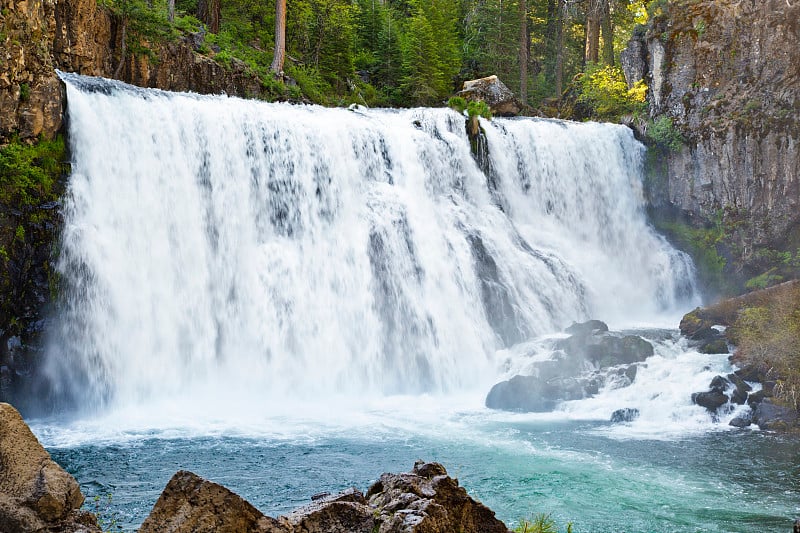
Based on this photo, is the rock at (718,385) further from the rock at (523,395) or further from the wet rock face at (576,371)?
the rock at (523,395)

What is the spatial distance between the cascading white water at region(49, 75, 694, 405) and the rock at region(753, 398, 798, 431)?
6049 mm

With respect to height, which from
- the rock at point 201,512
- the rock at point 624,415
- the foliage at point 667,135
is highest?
the foliage at point 667,135

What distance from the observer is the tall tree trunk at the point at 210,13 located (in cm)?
2936

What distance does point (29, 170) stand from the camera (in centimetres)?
1517

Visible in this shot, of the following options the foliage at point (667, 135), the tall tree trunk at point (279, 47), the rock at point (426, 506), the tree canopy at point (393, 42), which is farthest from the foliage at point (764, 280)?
the rock at point (426, 506)

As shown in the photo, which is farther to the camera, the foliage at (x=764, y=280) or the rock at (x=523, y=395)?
the foliage at (x=764, y=280)

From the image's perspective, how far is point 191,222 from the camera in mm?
17828

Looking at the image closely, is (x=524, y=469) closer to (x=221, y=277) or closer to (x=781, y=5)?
(x=221, y=277)

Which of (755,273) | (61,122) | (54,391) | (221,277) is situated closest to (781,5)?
(755,273)

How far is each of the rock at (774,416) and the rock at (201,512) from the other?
39.1ft

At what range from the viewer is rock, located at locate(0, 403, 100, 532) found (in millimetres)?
5244

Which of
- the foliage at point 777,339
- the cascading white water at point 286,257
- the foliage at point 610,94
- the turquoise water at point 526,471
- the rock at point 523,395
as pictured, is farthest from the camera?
the foliage at point 610,94

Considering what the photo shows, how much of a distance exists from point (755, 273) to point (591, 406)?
1275 cm

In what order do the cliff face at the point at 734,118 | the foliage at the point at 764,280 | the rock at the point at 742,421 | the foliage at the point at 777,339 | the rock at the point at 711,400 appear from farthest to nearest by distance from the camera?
the cliff face at the point at 734,118 < the foliage at the point at 764,280 < the foliage at the point at 777,339 < the rock at the point at 711,400 < the rock at the point at 742,421
